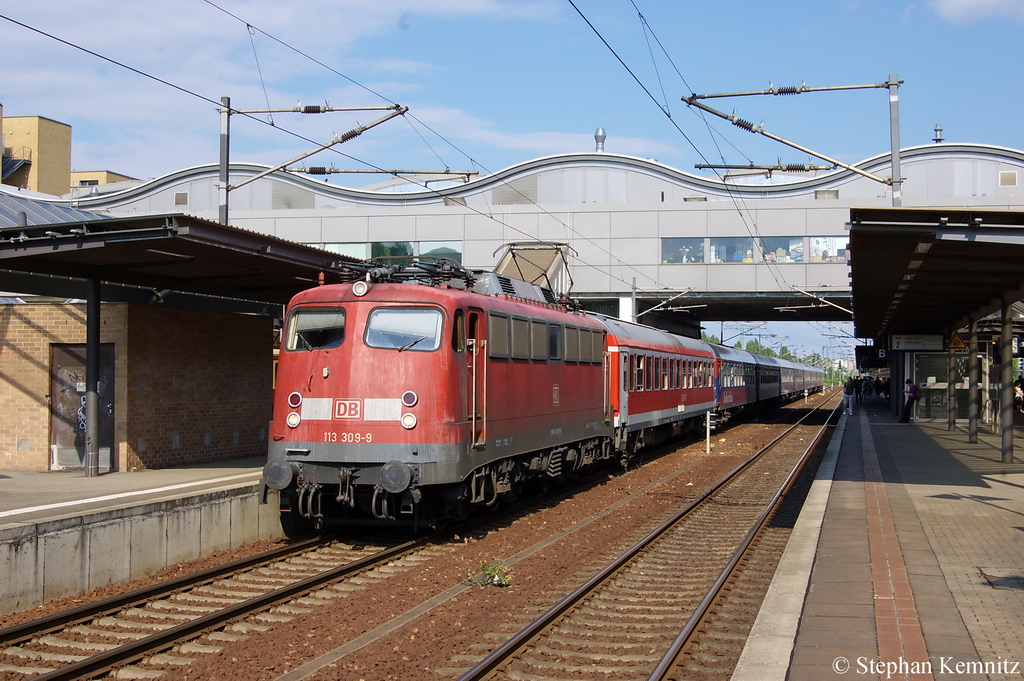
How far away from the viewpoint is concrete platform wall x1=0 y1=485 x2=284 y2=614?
850cm

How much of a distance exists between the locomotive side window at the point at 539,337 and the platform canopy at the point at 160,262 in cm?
296

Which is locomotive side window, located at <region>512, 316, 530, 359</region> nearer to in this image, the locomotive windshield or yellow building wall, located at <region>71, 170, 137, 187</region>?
the locomotive windshield

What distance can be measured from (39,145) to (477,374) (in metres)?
70.6

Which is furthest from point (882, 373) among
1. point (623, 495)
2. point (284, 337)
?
point (284, 337)

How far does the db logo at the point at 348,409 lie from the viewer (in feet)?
34.9

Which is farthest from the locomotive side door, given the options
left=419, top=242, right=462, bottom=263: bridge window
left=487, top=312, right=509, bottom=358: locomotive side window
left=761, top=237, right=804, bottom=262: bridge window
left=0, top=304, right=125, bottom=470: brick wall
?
left=419, top=242, right=462, bottom=263: bridge window

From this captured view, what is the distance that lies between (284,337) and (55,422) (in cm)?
743

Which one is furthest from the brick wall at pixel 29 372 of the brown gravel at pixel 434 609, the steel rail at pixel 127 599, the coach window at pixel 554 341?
the coach window at pixel 554 341

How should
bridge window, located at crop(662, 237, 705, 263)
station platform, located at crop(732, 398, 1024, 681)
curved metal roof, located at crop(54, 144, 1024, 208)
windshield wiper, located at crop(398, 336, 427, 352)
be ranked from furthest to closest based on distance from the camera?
curved metal roof, located at crop(54, 144, 1024, 208), bridge window, located at crop(662, 237, 705, 263), windshield wiper, located at crop(398, 336, 427, 352), station platform, located at crop(732, 398, 1024, 681)

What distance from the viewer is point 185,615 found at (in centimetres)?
822

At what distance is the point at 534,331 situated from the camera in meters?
13.6

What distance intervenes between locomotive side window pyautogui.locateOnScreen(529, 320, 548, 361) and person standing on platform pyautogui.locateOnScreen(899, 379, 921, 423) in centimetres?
2443

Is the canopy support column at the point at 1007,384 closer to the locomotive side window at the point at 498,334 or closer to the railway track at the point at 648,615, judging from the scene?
the railway track at the point at 648,615

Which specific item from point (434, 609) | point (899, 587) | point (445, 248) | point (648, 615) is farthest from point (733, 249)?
point (434, 609)
